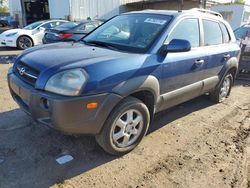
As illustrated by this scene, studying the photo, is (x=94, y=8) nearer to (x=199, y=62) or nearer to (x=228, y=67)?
(x=228, y=67)

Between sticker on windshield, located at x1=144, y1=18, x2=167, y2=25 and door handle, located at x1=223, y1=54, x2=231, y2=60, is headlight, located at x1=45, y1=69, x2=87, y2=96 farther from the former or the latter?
A: door handle, located at x1=223, y1=54, x2=231, y2=60

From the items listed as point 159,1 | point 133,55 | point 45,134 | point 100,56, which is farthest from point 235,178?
point 159,1

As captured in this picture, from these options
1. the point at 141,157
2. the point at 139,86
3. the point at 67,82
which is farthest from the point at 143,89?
the point at 67,82

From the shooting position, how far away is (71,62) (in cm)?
280

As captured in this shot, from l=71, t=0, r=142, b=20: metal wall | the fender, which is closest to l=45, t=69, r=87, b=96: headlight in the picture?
the fender

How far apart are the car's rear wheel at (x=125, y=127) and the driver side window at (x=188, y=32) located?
3.51 ft

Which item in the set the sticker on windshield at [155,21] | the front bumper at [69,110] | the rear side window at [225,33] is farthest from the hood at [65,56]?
the rear side window at [225,33]

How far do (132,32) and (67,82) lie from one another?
60.0 inches

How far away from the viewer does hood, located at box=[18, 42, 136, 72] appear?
2.78 m

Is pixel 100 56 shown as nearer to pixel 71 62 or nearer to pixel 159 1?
pixel 71 62

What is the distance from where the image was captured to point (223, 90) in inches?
217

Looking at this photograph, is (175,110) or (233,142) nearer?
(233,142)

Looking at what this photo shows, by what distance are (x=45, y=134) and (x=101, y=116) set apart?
1271mm

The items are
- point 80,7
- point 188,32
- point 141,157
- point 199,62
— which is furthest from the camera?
point 80,7
